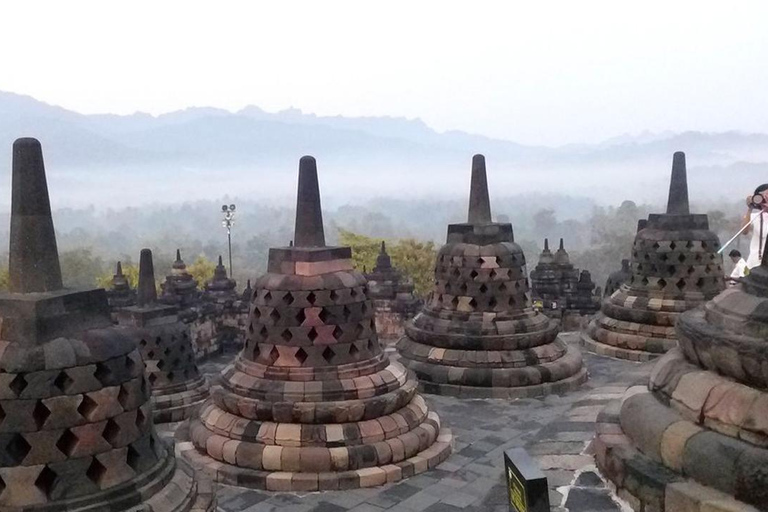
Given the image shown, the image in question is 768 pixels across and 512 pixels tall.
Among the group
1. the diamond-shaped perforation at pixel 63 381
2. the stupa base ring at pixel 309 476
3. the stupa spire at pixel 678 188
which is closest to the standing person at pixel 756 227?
the stupa spire at pixel 678 188

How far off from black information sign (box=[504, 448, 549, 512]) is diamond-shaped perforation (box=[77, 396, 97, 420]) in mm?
Answer: 2732

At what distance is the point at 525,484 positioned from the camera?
344 cm

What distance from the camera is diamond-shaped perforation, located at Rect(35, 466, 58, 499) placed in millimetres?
4316

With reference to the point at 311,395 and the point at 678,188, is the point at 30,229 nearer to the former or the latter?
the point at 311,395

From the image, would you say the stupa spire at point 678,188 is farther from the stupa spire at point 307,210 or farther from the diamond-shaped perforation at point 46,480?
the diamond-shaped perforation at point 46,480

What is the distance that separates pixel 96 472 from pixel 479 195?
28.9 ft

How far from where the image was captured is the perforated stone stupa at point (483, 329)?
11445 millimetres

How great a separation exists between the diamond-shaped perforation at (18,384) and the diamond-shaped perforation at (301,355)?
4102mm

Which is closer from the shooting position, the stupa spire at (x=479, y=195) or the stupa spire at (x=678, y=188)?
the stupa spire at (x=479, y=195)

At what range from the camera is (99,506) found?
171 inches

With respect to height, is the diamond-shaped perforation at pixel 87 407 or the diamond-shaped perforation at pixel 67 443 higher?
the diamond-shaped perforation at pixel 87 407

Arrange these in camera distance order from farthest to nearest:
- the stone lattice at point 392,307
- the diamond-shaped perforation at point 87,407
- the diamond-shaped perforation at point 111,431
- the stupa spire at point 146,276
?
the stone lattice at point 392,307 < the stupa spire at point 146,276 < the diamond-shaped perforation at point 111,431 < the diamond-shaped perforation at point 87,407

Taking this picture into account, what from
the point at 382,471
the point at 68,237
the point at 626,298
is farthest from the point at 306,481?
the point at 68,237

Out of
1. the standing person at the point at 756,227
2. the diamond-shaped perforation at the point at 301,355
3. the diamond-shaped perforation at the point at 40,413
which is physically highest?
the standing person at the point at 756,227
